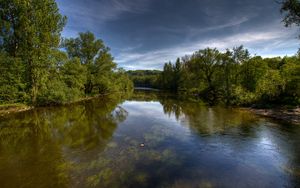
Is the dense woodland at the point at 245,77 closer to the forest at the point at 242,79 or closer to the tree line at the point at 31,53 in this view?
the forest at the point at 242,79

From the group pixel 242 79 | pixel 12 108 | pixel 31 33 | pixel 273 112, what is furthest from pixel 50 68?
pixel 242 79

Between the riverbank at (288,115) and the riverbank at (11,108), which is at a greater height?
the riverbank at (11,108)

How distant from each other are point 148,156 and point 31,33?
21.8 metres

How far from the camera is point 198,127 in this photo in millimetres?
13617

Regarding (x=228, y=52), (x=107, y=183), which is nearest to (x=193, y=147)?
(x=107, y=183)

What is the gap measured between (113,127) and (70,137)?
3.36 metres

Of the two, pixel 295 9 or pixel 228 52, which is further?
pixel 228 52

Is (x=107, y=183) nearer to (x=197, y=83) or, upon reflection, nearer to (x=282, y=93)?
(x=282, y=93)

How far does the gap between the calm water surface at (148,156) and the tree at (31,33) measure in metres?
10.8

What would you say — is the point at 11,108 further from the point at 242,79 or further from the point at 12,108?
the point at 242,79

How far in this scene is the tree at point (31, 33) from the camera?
2048cm

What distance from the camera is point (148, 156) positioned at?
26.9 feet

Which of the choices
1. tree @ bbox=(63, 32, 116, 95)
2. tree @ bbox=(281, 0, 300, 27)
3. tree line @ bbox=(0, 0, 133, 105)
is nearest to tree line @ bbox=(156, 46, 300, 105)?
tree @ bbox=(281, 0, 300, 27)

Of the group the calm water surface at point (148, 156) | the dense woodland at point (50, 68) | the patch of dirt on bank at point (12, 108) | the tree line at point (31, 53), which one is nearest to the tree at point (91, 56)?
the dense woodland at point (50, 68)
